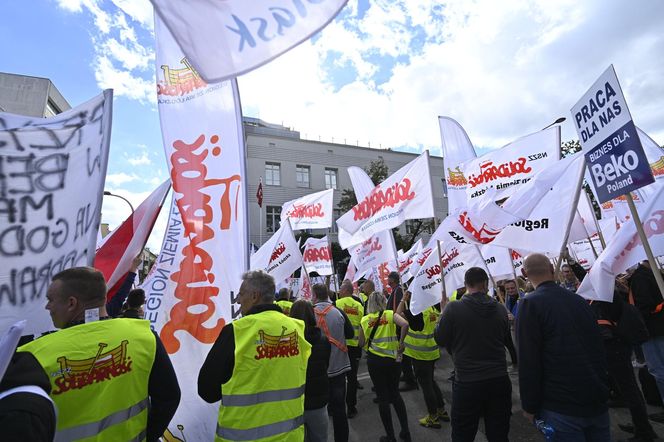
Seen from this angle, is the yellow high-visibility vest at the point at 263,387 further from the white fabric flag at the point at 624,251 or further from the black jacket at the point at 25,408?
the white fabric flag at the point at 624,251

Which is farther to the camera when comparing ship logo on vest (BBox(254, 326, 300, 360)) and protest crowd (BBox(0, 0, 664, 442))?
ship logo on vest (BBox(254, 326, 300, 360))

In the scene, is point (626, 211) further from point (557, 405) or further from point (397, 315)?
point (557, 405)

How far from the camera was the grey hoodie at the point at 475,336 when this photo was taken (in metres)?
3.39

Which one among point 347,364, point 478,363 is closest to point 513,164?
point 478,363

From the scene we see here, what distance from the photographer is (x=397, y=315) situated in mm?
4910

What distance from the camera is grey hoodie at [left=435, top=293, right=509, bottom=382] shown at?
11.1 ft

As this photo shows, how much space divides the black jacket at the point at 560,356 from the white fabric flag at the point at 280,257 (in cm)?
493

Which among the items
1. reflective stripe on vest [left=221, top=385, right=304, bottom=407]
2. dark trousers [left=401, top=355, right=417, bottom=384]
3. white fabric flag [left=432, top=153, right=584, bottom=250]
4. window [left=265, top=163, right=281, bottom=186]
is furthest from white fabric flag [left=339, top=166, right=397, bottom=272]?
window [left=265, top=163, right=281, bottom=186]

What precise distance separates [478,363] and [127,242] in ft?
11.4

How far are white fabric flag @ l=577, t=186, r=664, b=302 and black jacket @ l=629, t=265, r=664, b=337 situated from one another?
119cm

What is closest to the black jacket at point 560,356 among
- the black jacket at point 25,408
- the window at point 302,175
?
the black jacket at point 25,408

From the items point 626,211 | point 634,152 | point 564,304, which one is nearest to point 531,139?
point 626,211

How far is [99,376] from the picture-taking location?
73.2 inches

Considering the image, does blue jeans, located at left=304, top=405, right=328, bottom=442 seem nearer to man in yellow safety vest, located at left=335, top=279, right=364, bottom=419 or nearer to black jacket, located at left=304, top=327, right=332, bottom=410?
black jacket, located at left=304, top=327, right=332, bottom=410
